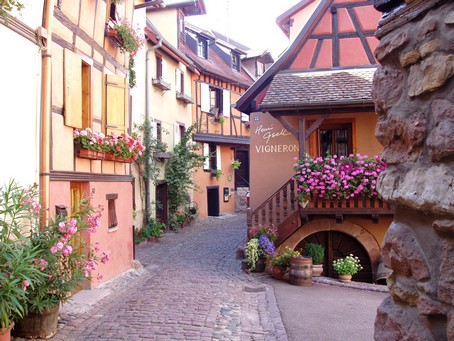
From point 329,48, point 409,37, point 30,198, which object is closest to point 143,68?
point 329,48

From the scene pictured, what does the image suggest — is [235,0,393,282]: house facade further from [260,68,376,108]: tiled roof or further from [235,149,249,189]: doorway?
[235,149,249,189]: doorway

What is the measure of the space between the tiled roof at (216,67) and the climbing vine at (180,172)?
13.4ft

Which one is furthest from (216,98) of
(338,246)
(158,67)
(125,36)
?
(125,36)

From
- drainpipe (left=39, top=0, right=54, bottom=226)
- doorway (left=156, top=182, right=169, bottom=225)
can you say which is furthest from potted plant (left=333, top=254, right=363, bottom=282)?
doorway (left=156, top=182, right=169, bottom=225)

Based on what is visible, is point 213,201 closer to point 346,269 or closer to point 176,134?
point 176,134

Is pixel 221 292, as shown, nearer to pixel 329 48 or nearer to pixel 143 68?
pixel 329 48

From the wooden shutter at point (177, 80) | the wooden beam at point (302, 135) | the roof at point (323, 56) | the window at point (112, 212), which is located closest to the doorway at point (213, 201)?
the wooden shutter at point (177, 80)

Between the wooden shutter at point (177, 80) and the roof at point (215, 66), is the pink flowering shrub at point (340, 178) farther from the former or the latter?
the roof at point (215, 66)

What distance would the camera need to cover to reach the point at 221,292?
8211 millimetres

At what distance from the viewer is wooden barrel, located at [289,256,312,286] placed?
366 inches

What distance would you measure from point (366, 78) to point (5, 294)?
388 inches

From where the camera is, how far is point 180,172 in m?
17.9

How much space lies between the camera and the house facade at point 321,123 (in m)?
11.1

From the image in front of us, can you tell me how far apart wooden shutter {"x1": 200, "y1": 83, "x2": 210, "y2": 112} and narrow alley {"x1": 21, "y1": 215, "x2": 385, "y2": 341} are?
11424 mm
